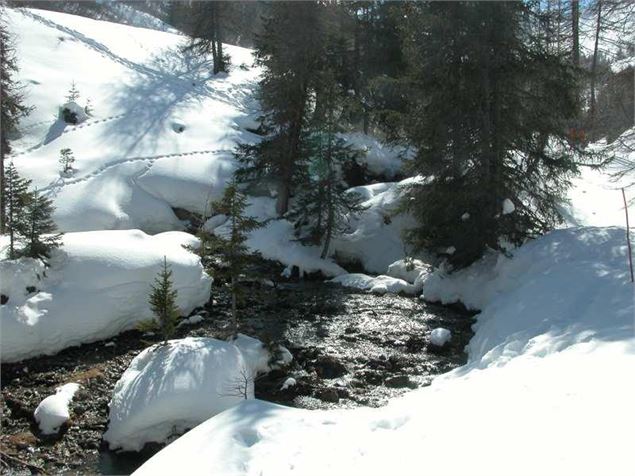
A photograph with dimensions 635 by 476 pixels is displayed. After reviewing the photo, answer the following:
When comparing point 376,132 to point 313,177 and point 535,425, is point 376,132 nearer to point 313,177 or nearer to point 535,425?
point 313,177

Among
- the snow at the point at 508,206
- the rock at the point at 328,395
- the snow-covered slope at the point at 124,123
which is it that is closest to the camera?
the rock at the point at 328,395

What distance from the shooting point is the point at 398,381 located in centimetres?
1120

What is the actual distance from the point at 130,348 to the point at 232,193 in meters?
4.59

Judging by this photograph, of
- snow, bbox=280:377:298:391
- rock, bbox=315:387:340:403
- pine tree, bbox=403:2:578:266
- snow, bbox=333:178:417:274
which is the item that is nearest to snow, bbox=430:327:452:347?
A: pine tree, bbox=403:2:578:266

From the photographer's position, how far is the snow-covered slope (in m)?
22.0

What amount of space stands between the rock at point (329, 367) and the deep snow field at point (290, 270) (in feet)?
6.80

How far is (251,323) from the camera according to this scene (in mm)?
14711

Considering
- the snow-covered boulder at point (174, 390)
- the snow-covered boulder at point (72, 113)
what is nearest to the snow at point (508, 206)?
the snow-covered boulder at point (174, 390)

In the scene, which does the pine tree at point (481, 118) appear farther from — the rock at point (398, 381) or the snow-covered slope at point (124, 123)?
the snow-covered slope at point (124, 123)

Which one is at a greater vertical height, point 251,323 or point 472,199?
point 472,199

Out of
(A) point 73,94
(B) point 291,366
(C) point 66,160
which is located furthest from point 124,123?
(B) point 291,366

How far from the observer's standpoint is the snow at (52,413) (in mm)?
9508

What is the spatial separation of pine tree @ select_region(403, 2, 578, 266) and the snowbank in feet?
20.2

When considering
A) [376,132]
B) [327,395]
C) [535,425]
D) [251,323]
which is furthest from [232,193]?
[376,132]
